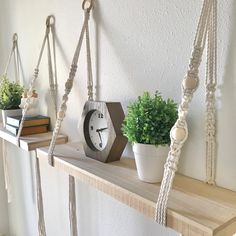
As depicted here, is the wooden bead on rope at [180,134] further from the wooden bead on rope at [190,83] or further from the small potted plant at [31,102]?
the small potted plant at [31,102]

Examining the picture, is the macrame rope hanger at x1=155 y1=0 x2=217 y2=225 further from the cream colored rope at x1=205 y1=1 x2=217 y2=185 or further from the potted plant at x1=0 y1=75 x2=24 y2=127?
the potted plant at x1=0 y1=75 x2=24 y2=127

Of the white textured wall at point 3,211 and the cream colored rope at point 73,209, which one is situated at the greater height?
the cream colored rope at point 73,209

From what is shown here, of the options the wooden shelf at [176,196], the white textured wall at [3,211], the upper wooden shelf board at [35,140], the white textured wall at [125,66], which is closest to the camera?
the wooden shelf at [176,196]

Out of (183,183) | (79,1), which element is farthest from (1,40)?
(183,183)

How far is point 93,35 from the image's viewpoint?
81cm

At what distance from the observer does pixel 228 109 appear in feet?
1.66

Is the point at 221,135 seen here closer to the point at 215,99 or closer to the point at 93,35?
the point at 215,99

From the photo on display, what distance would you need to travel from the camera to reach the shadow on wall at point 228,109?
488 mm

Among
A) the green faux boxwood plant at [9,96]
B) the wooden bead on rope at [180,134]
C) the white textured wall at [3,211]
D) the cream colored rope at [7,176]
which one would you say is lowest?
the white textured wall at [3,211]

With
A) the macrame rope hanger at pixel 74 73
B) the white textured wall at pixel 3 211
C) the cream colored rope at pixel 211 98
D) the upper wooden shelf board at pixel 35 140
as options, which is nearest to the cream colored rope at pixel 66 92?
the macrame rope hanger at pixel 74 73

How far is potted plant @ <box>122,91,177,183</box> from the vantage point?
53cm

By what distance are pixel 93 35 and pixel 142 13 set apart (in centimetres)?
21

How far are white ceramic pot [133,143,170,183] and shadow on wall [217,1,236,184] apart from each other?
0.36ft

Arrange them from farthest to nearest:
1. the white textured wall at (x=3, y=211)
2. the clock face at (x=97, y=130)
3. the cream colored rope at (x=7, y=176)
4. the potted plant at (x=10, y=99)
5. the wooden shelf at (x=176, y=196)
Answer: the white textured wall at (x=3, y=211)
the cream colored rope at (x=7, y=176)
the potted plant at (x=10, y=99)
the clock face at (x=97, y=130)
the wooden shelf at (x=176, y=196)
